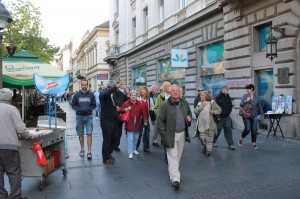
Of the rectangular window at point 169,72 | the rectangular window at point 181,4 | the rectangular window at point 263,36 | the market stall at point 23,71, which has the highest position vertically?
the rectangular window at point 181,4

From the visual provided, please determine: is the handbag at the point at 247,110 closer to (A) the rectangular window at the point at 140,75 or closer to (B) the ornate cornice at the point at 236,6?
(B) the ornate cornice at the point at 236,6

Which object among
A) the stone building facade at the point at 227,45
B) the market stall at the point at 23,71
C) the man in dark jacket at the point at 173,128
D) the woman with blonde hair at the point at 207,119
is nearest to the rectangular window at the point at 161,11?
the stone building facade at the point at 227,45

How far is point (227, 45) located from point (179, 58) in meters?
3.45

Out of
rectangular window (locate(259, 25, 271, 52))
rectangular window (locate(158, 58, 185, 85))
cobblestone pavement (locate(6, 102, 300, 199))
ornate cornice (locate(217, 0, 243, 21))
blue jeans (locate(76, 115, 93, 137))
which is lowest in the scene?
cobblestone pavement (locate(6, 102, 300, 199))

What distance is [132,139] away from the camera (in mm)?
8070

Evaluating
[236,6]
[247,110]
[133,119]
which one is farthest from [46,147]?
[236,6]

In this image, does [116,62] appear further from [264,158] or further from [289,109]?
[264,158]

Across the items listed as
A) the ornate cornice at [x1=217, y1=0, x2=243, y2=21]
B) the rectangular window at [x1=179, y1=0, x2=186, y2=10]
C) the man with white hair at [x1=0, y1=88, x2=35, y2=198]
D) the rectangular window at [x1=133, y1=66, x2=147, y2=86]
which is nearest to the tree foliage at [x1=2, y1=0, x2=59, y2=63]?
the rectangular window at [x1=133, y1=66, x2=147, y2=86]

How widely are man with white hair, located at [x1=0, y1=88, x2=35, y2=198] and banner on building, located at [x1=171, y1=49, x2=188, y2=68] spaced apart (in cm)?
1247

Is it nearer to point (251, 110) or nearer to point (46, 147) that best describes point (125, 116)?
point (46, 147)

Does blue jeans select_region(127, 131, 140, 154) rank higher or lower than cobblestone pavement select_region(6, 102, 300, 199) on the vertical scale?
higher

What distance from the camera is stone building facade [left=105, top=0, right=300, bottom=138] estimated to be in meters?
10.6

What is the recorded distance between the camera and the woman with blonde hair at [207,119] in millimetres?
8039

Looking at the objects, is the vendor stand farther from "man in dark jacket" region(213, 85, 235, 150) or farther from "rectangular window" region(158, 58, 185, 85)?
"rectangular window" region(158, 58, 185, 85)
